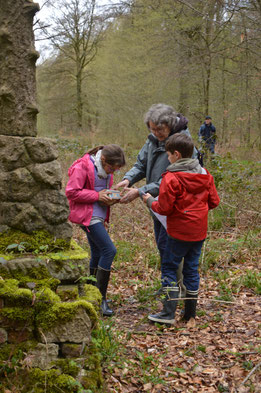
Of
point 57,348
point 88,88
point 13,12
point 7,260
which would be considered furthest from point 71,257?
point 88,88

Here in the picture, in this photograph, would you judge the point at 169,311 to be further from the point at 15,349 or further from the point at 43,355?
the point at 15,349

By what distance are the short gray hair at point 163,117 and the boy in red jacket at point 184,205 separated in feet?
1.07

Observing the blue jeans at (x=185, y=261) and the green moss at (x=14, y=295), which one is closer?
the green moss at (x=14, y=295)

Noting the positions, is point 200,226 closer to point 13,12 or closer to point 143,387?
point 143,387

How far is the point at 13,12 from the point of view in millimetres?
2764

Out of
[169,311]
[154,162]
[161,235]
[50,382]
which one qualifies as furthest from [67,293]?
[154,162]

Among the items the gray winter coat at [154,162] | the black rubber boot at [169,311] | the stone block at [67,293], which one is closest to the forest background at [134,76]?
the gray winter coat at [154,162]

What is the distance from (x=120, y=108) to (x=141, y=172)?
539 inches

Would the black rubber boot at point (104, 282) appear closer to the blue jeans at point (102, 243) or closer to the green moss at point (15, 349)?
the blue jeans at point (102, 243)

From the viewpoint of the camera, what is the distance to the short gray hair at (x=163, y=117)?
3852 millimetres

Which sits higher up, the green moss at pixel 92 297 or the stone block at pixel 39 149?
the stone block at pixel 39 149

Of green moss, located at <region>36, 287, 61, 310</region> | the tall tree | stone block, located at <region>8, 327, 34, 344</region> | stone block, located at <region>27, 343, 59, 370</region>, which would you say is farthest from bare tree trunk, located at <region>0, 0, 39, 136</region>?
the tall tree

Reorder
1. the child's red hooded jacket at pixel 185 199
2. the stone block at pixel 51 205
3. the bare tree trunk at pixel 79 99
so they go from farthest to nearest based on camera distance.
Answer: the bare tree trunk at pixel 79 99 < the child's red hooded jacket at pixel 185 199 < the stone block at pixel 51 205

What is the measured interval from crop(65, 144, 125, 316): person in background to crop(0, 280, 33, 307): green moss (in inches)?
50.6
